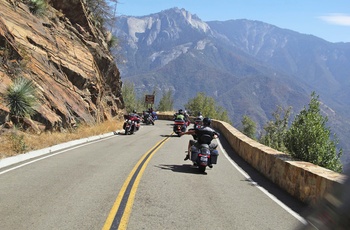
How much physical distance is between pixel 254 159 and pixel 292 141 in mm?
1596

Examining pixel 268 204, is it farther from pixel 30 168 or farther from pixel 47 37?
pixel 47 37

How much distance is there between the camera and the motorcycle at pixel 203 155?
11.5 meters

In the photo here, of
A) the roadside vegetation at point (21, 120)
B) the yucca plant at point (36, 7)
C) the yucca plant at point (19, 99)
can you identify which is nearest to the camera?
the roadside vegetation at point (21, 120)

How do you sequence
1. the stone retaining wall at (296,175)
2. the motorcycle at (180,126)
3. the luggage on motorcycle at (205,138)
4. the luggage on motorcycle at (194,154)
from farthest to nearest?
1. the motorcycle at (180,126)
2. the luggage on motorcycle at (205,138)
3. the luggage on motorcycle at (194,154)
4. the stone retaining wall at (296,175)

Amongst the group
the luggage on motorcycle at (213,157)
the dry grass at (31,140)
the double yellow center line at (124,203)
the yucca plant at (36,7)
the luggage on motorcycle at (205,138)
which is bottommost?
the double yellow center line at (124,203)

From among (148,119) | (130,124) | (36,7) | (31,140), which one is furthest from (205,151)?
(148,119)

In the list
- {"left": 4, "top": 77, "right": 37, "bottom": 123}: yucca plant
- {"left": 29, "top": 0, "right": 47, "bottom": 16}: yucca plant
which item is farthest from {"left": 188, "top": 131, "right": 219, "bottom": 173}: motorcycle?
{"left": 29, "top": 0, "right": 47, "bottom": 16}: yucca plant

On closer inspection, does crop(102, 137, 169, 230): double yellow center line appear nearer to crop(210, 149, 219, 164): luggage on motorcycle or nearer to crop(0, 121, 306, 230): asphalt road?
crop(0, 121, 306, 230): asphalt road

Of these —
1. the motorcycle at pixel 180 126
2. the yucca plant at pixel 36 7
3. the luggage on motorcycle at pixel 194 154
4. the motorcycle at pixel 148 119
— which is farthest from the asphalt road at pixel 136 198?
the motorcycle at pixel 148 119

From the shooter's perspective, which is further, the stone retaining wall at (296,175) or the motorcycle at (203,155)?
the motorcycle at (203,155)

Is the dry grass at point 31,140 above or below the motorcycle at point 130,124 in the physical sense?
below

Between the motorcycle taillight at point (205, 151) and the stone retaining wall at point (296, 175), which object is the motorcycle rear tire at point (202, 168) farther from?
the stone retaining wall at point (296, 175)

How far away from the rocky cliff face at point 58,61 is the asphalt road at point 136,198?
6276 millimetres

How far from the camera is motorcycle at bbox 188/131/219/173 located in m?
11.5
